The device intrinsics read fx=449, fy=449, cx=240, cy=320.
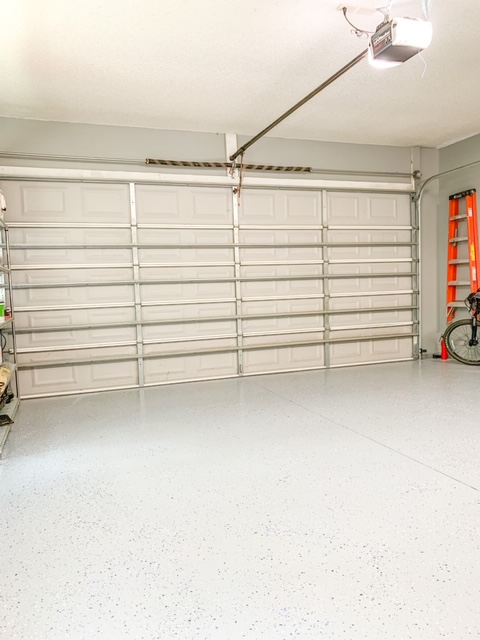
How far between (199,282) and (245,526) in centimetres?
390

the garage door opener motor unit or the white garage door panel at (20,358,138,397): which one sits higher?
the garage door opener motor unit

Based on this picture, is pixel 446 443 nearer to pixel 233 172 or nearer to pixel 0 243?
pixel 233 172

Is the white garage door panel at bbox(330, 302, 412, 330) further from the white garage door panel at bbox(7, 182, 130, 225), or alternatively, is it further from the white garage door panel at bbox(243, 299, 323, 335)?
the white garage door panel at bbox(7, 182, 130, 225)

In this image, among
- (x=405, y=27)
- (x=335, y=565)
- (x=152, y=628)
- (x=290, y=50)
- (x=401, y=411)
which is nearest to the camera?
(x=152, y=628)

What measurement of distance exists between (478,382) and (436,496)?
324cm

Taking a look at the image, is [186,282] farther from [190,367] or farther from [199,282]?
[190,367]

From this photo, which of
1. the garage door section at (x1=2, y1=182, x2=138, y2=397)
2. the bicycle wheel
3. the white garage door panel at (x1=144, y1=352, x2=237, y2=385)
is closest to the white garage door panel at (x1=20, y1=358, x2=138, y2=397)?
the garage door section at (x1=2, y1=182, x2=138, y2=397)

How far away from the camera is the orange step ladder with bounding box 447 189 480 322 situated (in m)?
6.19

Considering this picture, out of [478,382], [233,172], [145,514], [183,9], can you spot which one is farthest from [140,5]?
[478,382]

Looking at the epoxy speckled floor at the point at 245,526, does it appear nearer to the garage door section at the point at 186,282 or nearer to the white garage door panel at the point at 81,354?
the white garage door panel at the point at 81,354

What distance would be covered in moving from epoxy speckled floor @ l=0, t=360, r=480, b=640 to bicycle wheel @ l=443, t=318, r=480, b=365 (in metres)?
2.48

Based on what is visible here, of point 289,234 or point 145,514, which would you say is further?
point 289,234

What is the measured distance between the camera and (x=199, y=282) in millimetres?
5684

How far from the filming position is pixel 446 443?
3.13 metres
